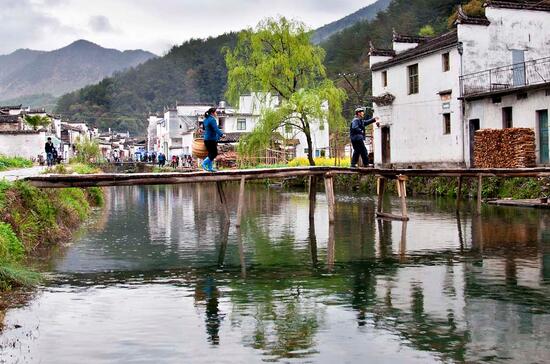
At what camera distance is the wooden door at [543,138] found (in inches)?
1340

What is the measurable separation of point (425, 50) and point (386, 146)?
809 centimetres

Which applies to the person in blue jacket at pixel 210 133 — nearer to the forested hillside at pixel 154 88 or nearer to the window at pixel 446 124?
the window at pixel 446 124

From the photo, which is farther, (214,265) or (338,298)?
(214,265)

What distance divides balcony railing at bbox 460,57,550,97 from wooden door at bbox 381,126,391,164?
359 inches

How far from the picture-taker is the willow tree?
47.9 meters

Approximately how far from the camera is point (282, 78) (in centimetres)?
5038

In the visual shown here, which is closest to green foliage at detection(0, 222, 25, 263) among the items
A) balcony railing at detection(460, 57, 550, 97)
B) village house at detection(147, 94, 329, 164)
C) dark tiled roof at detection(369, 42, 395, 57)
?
balcony railing at detection(460, 57, 550, 97)

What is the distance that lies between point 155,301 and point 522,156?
84.4 feet

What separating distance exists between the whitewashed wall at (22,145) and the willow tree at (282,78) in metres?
18.4

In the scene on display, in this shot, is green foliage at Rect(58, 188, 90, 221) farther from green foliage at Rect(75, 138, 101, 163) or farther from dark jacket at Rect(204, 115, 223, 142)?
green foliage at Rect(75, 138, 101, 163)

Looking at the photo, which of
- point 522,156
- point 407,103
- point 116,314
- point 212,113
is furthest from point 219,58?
point 116,314

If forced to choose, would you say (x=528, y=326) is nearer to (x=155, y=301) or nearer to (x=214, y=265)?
(x=155, y=301)

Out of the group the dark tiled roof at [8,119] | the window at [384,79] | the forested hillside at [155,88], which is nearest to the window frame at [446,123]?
the window at [384,79]

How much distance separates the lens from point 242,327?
405 inches
